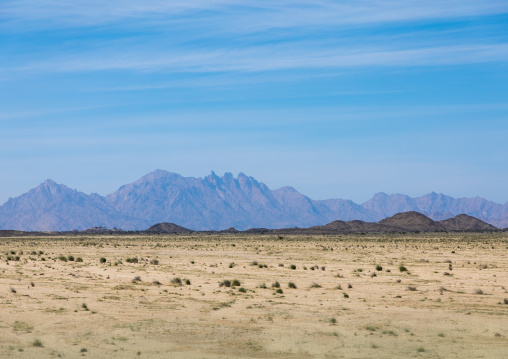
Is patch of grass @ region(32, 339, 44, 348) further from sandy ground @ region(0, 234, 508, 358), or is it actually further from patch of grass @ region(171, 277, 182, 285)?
patch of grass @ region(171, 277, 182, 285)


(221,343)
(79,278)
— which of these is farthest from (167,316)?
(79,278)

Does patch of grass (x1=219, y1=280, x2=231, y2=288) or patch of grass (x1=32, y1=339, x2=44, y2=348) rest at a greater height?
patch of grass (x1=219, y1=280, x2=231, y2=288)

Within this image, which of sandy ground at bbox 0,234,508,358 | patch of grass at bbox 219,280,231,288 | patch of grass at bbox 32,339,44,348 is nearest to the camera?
sandy ground at bbox 0,234,508,358

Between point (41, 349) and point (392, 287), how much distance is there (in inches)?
822

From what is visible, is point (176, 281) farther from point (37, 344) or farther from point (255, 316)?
point (37, 344)

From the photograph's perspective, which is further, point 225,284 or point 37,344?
point 225,284

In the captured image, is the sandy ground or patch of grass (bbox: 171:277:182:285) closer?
the sandy ground

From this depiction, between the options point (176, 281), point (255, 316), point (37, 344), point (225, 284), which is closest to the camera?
point (37, 344)

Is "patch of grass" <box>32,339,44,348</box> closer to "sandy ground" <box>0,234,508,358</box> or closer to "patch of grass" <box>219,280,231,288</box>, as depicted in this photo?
"sandy ground" <box>0,234,508,358</box>

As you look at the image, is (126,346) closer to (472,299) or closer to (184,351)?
(184,351)

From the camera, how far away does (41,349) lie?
782 inches

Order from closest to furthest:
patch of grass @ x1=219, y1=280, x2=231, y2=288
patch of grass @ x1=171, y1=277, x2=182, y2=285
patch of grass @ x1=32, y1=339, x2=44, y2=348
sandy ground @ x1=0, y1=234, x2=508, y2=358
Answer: sandy ground @ x1=0, y1=234, x2=508, y2=358 → patch of grass @ x1=32, y1=339, x2=44, y2=348 → patch of grass @ x1=219, y1=280, x2=231, y2=288 → patch of grass @ x1=171, y1=277, x2=182, y2=285

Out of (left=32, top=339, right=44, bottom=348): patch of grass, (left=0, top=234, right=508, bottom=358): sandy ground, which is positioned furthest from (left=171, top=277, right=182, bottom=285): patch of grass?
(left=32, top=339, right=44, bottom=348): patch of grass

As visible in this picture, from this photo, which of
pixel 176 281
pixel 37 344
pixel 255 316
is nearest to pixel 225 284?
pixel 176 281
